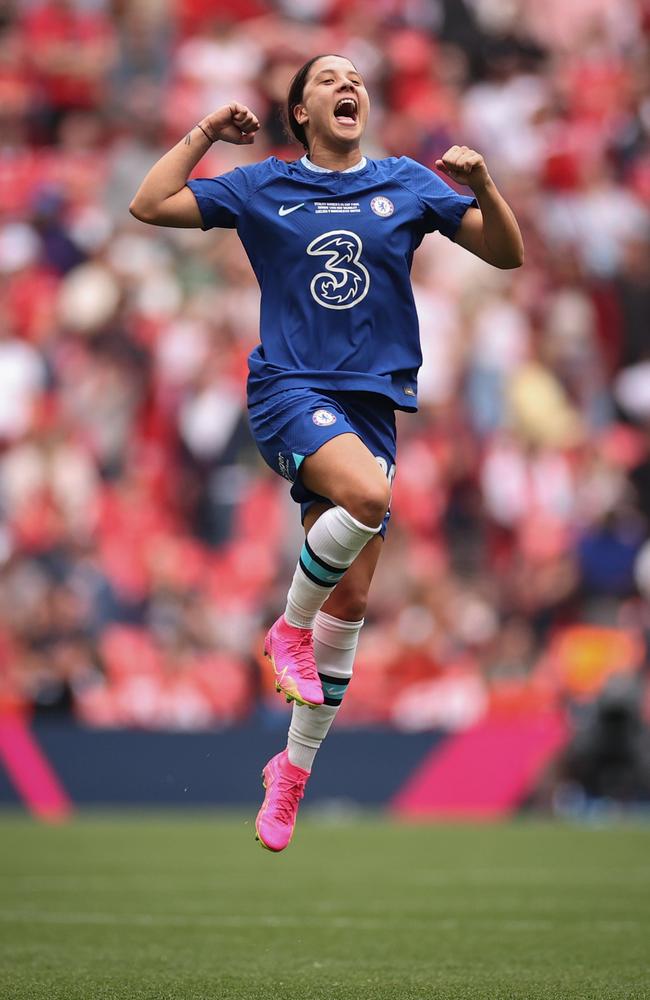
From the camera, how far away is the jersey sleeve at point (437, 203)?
6.30m

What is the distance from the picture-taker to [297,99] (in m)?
6.37

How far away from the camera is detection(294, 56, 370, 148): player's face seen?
20.2 feet

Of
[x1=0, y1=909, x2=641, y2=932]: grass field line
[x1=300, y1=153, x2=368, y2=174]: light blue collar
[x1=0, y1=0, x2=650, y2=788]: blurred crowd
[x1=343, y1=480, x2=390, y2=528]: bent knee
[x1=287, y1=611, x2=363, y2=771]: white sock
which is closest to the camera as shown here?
[x1=343, y1=480, x2=390, y2=528]: bent knee

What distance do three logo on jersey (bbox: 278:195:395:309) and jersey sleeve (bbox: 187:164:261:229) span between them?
1.03 feet

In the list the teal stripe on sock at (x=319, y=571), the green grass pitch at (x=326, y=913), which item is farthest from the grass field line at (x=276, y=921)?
the teal stripe on sock at (x=319, y=571)

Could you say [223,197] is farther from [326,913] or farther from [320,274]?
[326,913]

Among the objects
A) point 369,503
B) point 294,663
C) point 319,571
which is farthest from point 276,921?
point 369,503

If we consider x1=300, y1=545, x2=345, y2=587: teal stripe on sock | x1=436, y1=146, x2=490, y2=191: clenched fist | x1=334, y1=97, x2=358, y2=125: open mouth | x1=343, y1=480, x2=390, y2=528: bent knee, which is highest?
x1=334, y1=97, x2=358, y2=125: open mouth

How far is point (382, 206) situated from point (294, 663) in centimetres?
165

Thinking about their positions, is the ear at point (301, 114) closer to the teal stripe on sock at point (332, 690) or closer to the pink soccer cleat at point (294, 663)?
the pink soccer cleat at point (294, 663)

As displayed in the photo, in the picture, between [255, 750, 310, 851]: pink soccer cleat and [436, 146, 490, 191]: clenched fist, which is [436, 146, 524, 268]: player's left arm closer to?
[436, 146, 490, 191]: clenched fist

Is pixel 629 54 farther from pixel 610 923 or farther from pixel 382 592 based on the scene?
pixel 610 923

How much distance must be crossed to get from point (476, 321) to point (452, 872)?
6934mm

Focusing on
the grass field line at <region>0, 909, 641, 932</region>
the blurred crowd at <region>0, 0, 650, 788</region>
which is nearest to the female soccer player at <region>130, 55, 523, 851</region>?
the grass field line at <region>0, 909, 641, 932</region>
